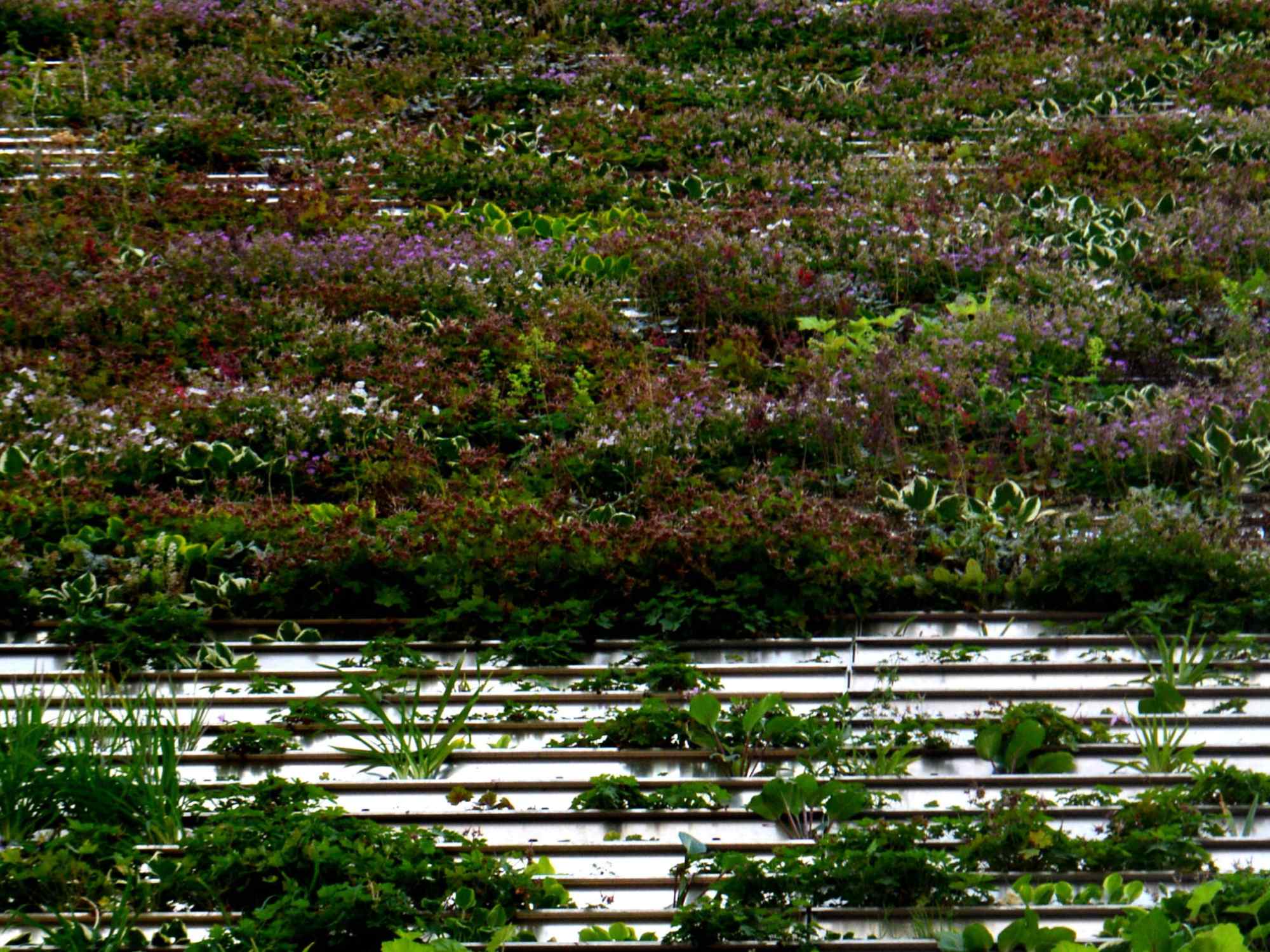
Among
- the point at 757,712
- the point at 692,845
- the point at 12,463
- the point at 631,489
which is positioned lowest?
the point at 692,845

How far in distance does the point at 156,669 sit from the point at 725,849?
2363mm

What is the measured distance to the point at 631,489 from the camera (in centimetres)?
685

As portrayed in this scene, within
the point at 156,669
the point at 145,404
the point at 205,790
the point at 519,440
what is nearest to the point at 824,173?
the point at 519,440

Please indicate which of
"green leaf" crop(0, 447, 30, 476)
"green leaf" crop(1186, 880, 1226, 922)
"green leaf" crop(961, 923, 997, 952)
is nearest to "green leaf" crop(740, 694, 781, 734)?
"green leaf" crop(961, 923, 997, 952)

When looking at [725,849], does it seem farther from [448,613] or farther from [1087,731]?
[448,613]

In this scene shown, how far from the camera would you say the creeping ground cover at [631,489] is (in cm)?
403

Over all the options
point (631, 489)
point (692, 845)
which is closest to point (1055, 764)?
point (692, 845)

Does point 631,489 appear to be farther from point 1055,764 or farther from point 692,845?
point 692,845

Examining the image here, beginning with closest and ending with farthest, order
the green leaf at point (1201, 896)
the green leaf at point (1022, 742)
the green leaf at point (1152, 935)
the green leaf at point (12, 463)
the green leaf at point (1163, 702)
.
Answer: the green leaf at point (1152, 935) < the green leaf at point (1201, 896) < the green leaf at point (1022, 742) < the green leaf at point (1163, 702) < the green leaf at point (12, 463)

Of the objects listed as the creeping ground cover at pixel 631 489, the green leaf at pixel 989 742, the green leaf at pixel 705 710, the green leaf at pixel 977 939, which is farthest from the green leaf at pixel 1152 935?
the green leaf at pixel 705 710

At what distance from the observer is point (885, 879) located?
12.5 ft

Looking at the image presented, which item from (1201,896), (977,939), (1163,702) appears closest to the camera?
(1201,896)

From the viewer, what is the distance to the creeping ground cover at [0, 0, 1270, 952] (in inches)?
159

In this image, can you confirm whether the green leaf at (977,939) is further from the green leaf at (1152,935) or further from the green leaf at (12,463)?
the green leaf at (12,463)
